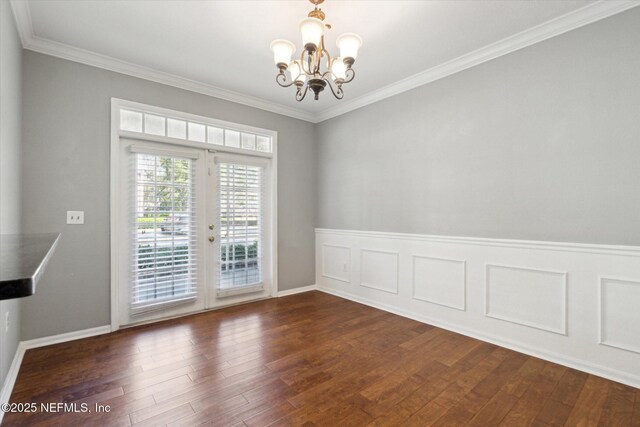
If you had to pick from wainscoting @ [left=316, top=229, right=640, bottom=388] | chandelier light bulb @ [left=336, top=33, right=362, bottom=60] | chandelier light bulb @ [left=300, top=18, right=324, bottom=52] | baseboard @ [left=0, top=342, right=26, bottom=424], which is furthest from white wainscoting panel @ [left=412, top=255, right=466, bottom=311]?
baseboard @ [left=0, top=342, right=26, bottom=424]

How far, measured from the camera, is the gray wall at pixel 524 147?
2262 millimetres

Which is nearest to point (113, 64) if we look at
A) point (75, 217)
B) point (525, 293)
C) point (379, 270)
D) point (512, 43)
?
point (75, 217)

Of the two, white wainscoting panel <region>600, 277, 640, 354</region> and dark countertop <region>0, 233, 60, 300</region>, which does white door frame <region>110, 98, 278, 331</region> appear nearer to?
dark countertop <region>0, 233, 60, 300</region>

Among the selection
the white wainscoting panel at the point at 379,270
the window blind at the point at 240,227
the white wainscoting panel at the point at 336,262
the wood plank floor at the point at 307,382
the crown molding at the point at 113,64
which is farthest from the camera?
the white wainscoting panel at the point at 336,262

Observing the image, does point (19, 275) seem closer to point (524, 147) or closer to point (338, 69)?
point (338, 69)

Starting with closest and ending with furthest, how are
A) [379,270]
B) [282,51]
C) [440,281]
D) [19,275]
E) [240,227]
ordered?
[19,275]
[282,51]
[440,281]
[379,270]
[240,227]

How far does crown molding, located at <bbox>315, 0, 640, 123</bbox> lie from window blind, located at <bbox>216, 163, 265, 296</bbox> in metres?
1.92

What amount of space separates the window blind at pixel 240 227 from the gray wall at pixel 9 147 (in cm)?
182

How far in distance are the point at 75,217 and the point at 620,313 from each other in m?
4.73

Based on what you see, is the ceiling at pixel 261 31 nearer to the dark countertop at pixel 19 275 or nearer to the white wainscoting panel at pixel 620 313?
the white wainscoting panel at pixel 620 313

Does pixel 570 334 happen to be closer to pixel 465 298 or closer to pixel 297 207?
pixel 465 298

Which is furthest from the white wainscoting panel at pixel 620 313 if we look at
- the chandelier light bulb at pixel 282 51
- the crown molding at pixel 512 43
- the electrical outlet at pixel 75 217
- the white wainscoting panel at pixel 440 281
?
the electrical outlet at pixel 75 217

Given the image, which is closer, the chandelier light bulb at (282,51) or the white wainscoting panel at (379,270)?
the chandelier light bulb at (282,51)

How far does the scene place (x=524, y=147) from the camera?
271 centimetres
